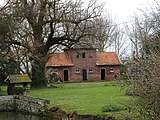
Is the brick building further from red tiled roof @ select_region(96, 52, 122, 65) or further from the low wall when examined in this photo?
the low wall

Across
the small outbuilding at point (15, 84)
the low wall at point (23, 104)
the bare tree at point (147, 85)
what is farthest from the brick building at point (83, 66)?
the bare tree at point (147, 85)

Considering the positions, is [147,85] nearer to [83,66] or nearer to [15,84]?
[15,84]

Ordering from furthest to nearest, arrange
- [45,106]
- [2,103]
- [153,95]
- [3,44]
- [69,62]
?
[69,62] → [3,44] → [2,103] → [45,106] → [153,95]

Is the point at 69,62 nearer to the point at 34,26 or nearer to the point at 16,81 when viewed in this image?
the point at 34,26

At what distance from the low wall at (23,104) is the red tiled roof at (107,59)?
107ft

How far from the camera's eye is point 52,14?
39.0m

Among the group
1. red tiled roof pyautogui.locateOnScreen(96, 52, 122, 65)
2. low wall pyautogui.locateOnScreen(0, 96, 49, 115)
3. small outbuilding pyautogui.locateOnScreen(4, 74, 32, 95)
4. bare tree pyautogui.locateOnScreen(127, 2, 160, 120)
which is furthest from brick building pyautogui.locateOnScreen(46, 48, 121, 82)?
bare tree pyautogui.locateOnScreen(127, 2, 160, 120)

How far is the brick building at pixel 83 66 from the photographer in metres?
56.6

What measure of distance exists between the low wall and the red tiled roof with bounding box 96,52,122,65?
Answer: 32.5 meters

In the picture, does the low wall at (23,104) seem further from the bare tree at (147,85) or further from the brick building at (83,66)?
the brick building at (83,66)

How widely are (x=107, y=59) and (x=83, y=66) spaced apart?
4.52 meters

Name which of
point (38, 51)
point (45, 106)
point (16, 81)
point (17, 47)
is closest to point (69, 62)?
point (38, 51)

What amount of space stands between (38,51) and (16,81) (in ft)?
30.2

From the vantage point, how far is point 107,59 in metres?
59.3
